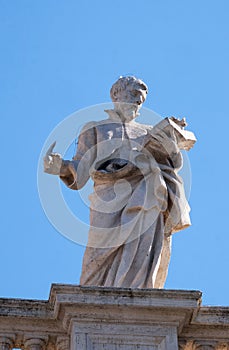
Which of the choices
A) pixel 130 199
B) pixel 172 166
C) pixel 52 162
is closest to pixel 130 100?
pixel 172 166

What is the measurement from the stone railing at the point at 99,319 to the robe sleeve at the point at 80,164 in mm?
1906

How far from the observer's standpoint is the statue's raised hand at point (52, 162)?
13773 mm

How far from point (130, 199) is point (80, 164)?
74cm

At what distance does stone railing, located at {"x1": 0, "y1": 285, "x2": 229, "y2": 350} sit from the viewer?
1216 cm

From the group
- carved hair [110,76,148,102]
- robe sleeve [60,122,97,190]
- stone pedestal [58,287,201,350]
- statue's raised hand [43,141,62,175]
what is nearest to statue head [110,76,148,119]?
carved hair [110,76,148,102]

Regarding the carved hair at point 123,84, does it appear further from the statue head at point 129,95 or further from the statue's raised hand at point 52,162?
the statue's raised hand at point 52,162

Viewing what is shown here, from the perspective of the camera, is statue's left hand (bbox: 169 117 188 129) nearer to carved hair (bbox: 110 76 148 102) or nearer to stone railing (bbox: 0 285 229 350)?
carved hair (bbox: 110 76 148 102)

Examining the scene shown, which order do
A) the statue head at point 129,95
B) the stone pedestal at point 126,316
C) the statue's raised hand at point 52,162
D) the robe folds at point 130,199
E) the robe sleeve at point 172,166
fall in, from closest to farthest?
the stone pedestal at point 126,316
the robe folds at point 130,199
the robe sleeve at point 172,166
the statue's raised hand at point 52,162
the statue head at point 129,95

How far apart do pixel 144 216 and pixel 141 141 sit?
1003mm

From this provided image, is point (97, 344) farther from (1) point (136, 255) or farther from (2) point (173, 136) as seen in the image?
(2) point (173, 136)

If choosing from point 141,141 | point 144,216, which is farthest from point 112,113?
point 144,216

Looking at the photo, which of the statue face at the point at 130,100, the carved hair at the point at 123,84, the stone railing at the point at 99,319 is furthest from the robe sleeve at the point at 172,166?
the stone railing at the point at 99,319

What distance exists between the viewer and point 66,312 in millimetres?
12195

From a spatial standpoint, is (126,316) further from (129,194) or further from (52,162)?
(52,162)
